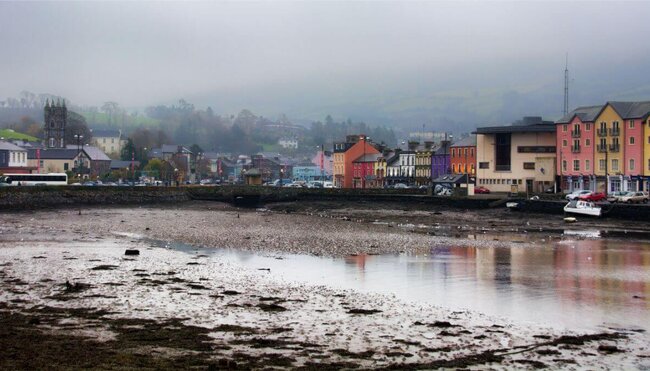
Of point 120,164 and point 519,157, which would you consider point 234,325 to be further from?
point 120,164

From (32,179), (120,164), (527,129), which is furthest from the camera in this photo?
(120,164)

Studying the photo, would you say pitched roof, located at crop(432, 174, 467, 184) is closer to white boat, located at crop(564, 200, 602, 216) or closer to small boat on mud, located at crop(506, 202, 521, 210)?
small boat on mud, located at crop(506, 202, 521, 210)

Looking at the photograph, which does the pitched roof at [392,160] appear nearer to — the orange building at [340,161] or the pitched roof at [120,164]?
the orange building at [340,161]

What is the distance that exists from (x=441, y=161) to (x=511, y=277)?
105890 mm

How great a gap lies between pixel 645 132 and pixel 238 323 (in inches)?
3056

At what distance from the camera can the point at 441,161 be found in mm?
138875

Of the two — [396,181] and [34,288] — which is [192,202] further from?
[34,288]

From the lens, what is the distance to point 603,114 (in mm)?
96250

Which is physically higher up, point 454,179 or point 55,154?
point 55,154

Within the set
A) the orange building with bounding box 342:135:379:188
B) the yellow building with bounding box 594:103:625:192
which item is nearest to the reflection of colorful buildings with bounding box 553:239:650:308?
the yellow building with bounding box 594:103:625:192

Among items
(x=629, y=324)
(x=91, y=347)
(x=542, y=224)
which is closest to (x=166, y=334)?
(x=91, y=347)

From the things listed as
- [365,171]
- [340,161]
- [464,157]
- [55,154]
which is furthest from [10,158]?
[464,157]

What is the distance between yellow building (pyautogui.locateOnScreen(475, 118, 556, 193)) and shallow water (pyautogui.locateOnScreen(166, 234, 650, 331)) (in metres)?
58.7

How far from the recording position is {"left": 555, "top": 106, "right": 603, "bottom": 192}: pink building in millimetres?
97250
